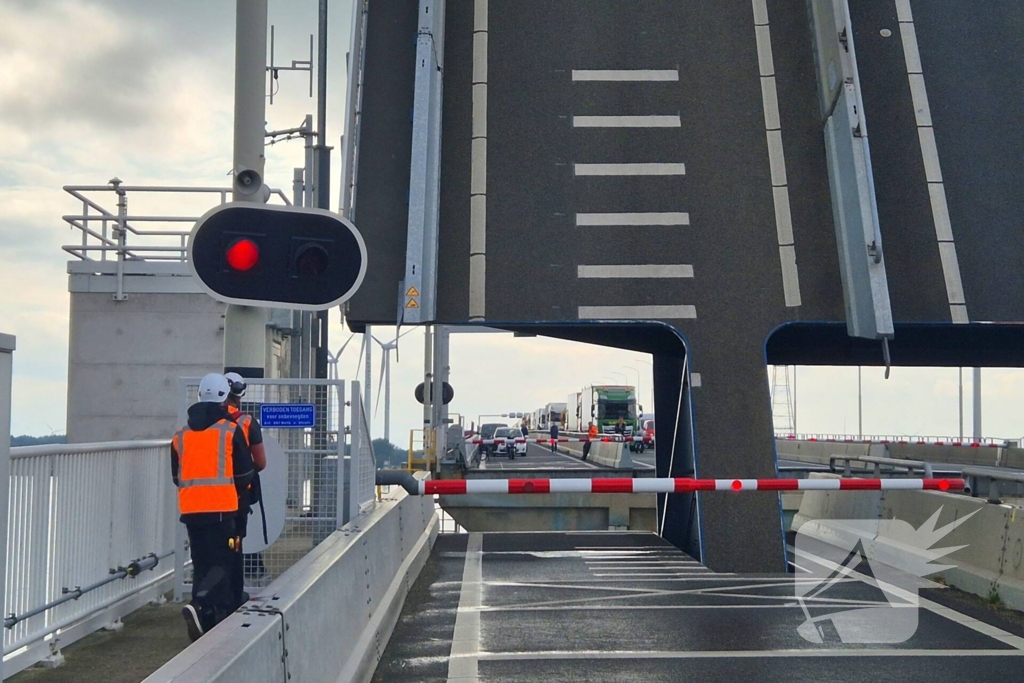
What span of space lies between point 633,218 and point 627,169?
0.80 meters

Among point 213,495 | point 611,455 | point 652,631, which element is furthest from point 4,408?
point 611,455

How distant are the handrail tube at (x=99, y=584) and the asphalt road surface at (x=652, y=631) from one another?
2.20 m

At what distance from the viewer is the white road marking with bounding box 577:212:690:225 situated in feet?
50.2

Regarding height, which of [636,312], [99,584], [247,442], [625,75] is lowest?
[99,584]

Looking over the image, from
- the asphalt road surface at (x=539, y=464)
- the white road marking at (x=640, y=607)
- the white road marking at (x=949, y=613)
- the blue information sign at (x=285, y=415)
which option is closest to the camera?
the white road marking at (x=949, y=613)

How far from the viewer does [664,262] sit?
15.1 meters

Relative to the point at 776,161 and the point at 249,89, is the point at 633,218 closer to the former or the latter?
the point at 776,161

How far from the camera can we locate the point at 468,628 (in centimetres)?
1005

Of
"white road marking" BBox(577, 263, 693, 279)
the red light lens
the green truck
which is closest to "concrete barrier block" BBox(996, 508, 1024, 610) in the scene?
"white road marking" BBox(577, 263, 693, 279)

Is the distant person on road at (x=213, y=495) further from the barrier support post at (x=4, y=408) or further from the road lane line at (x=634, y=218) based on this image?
the road lane line at (x=634, y=218)

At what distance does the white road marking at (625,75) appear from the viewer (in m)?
16.4

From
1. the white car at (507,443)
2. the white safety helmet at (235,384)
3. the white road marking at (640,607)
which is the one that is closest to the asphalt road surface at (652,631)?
the white road marking at (640,607)

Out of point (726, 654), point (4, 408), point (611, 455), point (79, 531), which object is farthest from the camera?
point (611, 455)

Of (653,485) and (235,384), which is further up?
(235,384)
